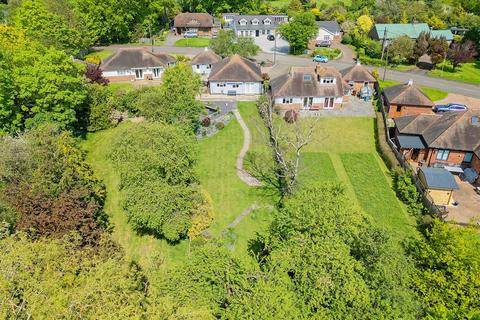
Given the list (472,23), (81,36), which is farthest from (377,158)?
(472,23)

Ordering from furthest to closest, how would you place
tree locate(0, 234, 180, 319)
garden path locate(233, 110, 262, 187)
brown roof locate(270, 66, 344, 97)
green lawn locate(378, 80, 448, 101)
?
green lawn locate(378, 80, 448, 101), brown roof locate(270, 66, 344, 97), garden path locate(233, 110, 262, 187), tree locate(0, 234, 180, 319)

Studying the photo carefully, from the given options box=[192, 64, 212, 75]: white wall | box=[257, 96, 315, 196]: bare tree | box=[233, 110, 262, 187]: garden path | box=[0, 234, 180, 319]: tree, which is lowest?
box=[233, 110, 262, 187]: garden path

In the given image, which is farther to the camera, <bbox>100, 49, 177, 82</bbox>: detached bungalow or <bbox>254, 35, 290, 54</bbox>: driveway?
<bbox>254, 35, 290, 54</bbox>: driveway

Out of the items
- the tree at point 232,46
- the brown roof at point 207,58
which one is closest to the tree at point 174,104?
the brown roof at point 207,58

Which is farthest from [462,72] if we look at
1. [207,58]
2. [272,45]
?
[207,58]

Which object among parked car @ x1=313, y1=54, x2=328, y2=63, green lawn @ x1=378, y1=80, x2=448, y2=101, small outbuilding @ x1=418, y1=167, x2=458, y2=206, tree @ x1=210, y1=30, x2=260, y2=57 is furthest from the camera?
parked car @ x1=313, y1=54, x2=328, y2=63

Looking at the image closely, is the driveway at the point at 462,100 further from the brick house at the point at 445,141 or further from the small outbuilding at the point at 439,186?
the small outbuilding at the point at 439,186

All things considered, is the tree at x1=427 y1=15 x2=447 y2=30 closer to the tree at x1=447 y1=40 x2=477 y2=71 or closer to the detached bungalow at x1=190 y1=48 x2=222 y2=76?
the tree at x1=447 y1=40 x2=477 y2=71

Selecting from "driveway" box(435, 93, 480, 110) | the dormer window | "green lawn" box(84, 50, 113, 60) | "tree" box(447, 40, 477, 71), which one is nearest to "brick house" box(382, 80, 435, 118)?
"driveway" box(435, 93, 480, 110)
